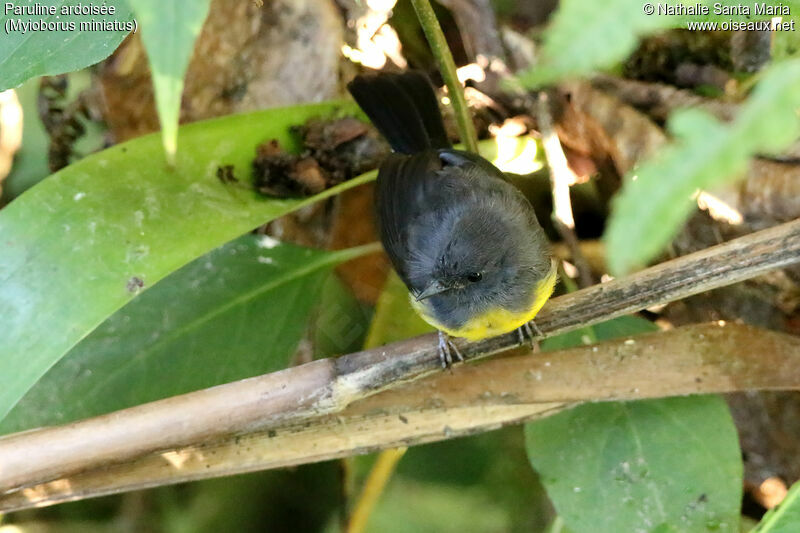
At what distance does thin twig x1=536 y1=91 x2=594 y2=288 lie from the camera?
2.19m

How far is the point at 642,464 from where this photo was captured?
179 centimetres

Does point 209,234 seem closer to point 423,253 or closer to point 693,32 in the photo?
point 423,253

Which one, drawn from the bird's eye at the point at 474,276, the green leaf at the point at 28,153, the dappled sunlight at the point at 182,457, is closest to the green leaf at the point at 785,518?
the bird's eye at the point at 474,276

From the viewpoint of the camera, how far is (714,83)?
2.26 m

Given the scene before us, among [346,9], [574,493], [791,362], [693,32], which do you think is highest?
[346,9]

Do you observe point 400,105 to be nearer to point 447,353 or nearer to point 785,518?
point 447,353

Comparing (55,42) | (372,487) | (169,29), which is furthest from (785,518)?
(55,42)

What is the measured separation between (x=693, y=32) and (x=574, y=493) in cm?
148

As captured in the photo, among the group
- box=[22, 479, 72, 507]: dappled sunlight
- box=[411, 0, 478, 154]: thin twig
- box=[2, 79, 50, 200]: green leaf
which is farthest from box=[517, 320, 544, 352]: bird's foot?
box=[2, 79, 50, 200]: green leaf

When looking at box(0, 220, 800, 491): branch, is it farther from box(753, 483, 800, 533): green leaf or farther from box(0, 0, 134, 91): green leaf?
box(0, 0, 134, 91): green leaf

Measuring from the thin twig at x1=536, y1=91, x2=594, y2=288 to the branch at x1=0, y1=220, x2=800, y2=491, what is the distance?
607 mm

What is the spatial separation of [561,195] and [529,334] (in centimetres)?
49

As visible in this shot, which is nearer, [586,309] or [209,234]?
[586,309]

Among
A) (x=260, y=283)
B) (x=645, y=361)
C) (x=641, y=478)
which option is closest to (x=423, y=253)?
(x=260, y=283)
